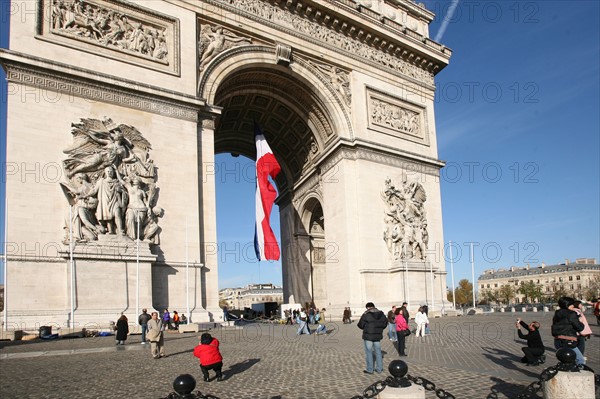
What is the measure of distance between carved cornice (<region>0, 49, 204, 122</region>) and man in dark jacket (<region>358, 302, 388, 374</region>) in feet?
45.6

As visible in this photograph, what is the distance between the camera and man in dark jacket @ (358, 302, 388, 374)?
8664 millimetres

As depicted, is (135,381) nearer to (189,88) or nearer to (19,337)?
(19,337)

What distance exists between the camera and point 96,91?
18.5 metres

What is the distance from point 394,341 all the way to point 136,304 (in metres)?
8.71

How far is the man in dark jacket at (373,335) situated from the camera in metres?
8.66

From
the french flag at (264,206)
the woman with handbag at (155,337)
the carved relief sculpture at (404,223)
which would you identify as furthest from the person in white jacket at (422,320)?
the french flag at (264,206)

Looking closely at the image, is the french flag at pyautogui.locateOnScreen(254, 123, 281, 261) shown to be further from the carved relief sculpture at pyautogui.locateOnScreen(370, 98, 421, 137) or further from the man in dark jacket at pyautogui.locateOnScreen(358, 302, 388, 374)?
the man in dark jacket at pyautogui.locateOnScreen(358, 302, 388, 374)

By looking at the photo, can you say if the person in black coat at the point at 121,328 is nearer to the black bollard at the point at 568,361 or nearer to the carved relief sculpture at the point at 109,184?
the carved relief sculpture at the point at 109,184

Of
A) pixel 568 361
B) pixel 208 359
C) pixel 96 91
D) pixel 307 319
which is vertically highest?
pixel 96 91

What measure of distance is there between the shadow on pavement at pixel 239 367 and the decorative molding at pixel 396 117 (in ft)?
61.1

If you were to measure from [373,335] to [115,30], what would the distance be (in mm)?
16451

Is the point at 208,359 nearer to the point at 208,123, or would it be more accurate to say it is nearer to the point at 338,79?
the point at 208,123

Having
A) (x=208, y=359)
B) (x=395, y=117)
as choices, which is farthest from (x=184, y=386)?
(x=395, y=117)

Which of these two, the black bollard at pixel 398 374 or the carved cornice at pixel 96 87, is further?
the carved cornice at pixel 96 87
